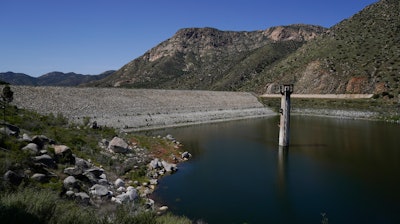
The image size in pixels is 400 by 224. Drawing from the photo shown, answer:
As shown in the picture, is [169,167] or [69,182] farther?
[169,167]

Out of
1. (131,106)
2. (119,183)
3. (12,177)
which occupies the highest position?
(131,106)

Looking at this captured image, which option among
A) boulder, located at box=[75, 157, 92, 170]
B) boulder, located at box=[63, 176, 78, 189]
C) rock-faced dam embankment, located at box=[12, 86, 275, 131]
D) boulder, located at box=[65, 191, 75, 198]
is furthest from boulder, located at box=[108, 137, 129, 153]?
rock-faced dam embankment, located at box=[12, 86, 275, 131]

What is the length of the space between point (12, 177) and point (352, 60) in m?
79.3

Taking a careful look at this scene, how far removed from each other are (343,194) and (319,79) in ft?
225

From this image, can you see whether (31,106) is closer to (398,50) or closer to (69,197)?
(69,197)

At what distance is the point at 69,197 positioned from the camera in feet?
36.5

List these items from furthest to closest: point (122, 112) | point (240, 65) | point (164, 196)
Answer: point (240, 65) < point (122, 112) < point (164, 196)

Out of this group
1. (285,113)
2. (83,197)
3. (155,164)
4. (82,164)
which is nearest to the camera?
(83,197)

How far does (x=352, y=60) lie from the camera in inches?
3031

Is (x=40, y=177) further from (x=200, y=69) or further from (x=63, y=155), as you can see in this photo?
(x=200, y=69)

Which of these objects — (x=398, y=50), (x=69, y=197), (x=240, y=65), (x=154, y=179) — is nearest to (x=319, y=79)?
(x=398, y=50)

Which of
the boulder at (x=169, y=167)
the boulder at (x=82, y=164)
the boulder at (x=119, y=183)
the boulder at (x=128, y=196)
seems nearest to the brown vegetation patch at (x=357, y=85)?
the boulder at (x=169, y=167)

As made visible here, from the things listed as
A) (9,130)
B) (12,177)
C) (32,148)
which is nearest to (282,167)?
(32,148)

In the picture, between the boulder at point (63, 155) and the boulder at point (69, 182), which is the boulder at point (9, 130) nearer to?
the boulder at point (63, 155)
